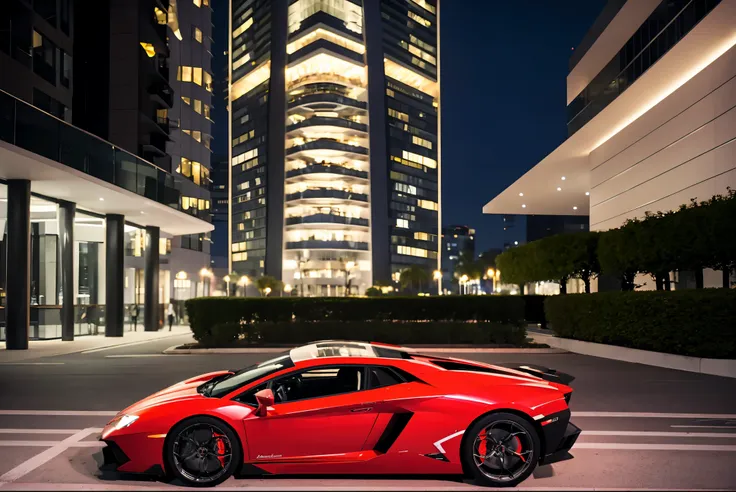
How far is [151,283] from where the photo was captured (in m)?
42.2

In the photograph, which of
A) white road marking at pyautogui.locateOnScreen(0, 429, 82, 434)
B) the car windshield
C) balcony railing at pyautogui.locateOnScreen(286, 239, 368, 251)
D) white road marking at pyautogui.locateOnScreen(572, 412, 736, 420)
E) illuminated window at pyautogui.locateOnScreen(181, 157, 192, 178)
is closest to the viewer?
the car windshield

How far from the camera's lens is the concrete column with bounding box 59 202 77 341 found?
104 feet

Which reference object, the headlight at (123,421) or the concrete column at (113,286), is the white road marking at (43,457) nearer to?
the headlight at (123,421)

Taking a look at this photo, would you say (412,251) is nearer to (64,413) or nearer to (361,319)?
(361,319)

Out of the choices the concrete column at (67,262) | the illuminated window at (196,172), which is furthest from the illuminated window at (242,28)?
the concrete column at (67,262)

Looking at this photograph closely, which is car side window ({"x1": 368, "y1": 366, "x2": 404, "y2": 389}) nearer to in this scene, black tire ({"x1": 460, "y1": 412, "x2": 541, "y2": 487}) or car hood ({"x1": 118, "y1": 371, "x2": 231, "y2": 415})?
black tire ({"x1": 460, "y1": 412, "x2": 541, "y2": 487})

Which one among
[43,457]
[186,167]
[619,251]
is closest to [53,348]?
[43,457]

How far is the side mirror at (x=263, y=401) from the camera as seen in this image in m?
6.64

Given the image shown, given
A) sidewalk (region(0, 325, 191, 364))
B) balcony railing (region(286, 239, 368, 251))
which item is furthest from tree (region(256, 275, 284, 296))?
sidewalk (region(0, 325, 191, 364))

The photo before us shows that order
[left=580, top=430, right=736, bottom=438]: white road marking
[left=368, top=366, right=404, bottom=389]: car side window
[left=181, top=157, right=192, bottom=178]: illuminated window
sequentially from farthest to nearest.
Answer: [left=181, top=157, right=192, bottom=178]: illuminated window → [left=580, top=430, right=736, bottom=438]: white road marking → [left=368, top=366, right=404, bottom=389]: car side window

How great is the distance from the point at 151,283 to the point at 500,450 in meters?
38.2

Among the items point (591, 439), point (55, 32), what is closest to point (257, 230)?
point (55, 32)

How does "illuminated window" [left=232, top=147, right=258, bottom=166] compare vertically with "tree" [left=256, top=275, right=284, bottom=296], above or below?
above

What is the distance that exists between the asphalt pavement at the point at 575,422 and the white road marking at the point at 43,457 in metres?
0.01
